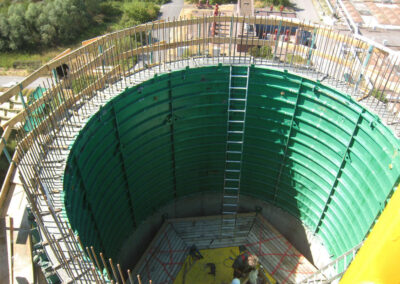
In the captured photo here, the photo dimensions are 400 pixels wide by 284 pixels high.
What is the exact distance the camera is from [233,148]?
16438mm

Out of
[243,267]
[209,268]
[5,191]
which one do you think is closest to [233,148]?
[243,267]

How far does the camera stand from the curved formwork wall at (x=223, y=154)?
12.4 metres

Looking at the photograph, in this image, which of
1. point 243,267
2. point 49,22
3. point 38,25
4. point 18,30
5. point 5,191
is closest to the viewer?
point 5,191

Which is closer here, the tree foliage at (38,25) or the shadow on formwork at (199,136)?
the shadow on formwork at (199,136)

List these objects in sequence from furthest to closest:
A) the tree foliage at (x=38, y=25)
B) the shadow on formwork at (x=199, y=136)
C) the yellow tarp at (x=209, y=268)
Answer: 1. the tree foliage at (x=38, y=25)
2. the yellow tarp at (x=209, y=268)
3. the shadow on formwork at (x=199, y=136)

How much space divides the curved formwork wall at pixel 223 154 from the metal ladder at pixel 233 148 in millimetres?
301

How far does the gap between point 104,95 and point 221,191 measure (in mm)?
8242

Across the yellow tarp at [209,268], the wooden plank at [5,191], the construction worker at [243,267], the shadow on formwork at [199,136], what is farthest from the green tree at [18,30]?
the construction worker at [243,267]

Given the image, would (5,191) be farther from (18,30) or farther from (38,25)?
(38,25)

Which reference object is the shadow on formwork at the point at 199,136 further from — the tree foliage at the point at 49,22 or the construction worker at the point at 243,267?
the tree foliage at the point at 49,22

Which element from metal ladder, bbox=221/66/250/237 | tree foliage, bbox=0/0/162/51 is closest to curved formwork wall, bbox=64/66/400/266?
metal ladder, bbox=221/66/250/237

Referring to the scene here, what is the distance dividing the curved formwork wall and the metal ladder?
0.30m

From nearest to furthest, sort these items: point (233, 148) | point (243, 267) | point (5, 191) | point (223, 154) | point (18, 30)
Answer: point (5, 191) → point (243, 267) → point (233, 148) → point (223, 154) → point (18, 30)

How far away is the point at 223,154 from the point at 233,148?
0.59m
